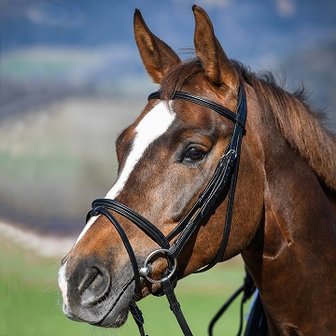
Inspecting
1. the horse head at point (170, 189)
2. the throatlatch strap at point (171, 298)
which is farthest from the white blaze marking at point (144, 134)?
the throatlatch strap at point (171, 298)

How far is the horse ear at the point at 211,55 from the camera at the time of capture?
2740 millimetres

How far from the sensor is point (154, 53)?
3188 millimetres

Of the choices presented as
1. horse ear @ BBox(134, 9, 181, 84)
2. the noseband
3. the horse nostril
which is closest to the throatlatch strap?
the noseband

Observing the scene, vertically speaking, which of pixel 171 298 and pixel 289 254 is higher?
pixel 289 254

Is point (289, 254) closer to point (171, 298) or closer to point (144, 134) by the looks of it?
point (171, 298)

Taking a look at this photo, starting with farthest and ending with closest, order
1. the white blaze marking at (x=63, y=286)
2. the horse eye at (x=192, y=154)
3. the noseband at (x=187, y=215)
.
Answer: the horse eye at (x=192, y=154)
the noseband at (x=187, y=215)
the white blaze marking at (x=63, y=286)

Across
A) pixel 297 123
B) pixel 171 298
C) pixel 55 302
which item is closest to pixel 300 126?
pixel 297 123

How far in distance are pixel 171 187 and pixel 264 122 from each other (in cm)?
57

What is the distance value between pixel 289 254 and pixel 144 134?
32.3 inches

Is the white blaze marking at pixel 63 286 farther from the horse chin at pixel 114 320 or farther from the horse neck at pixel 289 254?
the horse neck at pixel 289 254

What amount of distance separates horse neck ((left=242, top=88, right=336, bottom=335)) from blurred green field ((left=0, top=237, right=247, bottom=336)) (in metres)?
0.65

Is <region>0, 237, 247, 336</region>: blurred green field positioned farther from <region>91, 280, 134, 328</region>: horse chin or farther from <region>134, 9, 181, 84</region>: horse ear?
<region>134, 9, 181, 84</region>: horse ear

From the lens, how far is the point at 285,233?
2943 mm

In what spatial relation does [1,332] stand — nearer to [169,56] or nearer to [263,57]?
[169,56]
